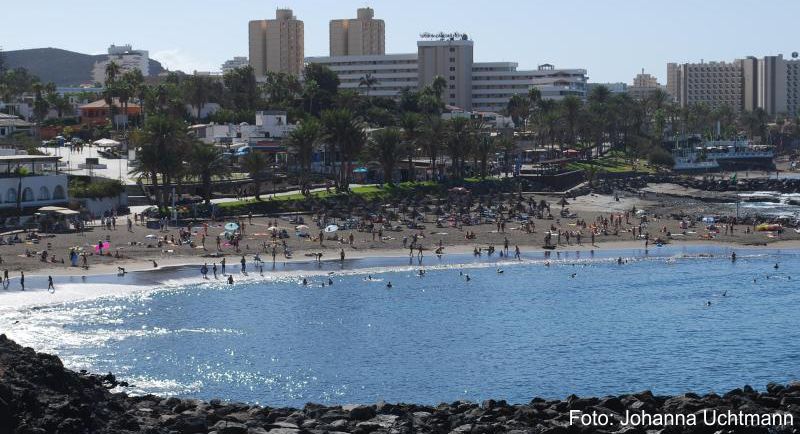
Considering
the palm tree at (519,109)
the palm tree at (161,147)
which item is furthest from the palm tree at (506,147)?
the palm tree at (161,147)

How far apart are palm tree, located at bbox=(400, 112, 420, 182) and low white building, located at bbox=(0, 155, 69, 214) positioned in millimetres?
36130

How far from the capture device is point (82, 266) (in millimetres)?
67938

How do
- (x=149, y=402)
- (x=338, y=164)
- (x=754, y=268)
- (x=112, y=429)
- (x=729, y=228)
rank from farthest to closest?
(x=338, y=164) → (x=729, y=228) → (x=754, y=268) → (x=149, y=402) → (x=112, y=429)

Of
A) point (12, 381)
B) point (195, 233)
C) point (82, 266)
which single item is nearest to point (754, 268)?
point (195, 233)

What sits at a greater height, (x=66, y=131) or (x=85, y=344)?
(x=66, y=131)

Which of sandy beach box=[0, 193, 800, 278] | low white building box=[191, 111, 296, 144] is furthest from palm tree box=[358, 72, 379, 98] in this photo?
sandy beach box=[0, 193, 800, 278]

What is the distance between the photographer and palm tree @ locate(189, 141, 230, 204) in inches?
3585

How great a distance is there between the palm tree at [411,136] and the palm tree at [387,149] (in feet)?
8.51

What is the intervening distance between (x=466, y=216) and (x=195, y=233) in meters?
24.0

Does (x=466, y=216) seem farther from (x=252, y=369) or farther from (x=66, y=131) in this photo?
(x=66, y=131)

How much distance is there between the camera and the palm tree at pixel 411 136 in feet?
363

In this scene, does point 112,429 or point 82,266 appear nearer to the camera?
point 112,429

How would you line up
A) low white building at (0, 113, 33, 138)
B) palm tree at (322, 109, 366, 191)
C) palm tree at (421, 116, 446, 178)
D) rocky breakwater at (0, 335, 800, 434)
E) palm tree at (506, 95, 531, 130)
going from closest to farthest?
rocky breakwater at (0, 335, 800, 434)
palm tree at (322, 109, 366, 191)
palm tree at (421, 116, 446, 178)
low white building at (0, 113, 33, 138)
palm tree at (506, 95, 531, 130)

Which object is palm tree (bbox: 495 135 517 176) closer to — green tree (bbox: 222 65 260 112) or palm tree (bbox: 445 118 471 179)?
palm tree (bbox: 445 118 471 179)
